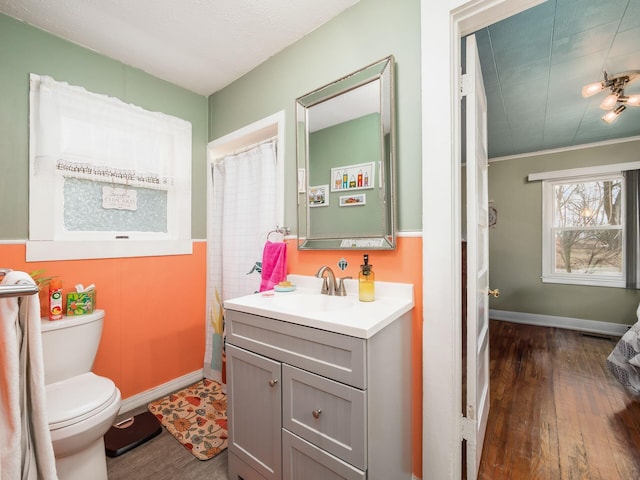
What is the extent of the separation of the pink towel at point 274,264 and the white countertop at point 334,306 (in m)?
0.07

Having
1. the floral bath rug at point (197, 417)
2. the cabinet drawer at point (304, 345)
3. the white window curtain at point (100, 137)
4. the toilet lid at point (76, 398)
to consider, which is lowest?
the floral bath rug at point (197, 417)

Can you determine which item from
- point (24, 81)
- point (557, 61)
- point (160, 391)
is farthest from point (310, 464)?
point (557, 61)

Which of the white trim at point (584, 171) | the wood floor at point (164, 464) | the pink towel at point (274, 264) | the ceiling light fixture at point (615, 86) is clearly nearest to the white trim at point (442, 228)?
the pink towel at point (274, 264)

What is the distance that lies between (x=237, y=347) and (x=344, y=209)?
881 mm

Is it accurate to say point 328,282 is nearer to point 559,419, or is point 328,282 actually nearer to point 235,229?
point 235,229

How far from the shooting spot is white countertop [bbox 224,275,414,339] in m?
1.02

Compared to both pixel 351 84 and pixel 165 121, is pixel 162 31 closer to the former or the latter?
pixel 165 121

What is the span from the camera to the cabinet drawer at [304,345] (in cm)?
98

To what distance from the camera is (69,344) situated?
155 centimetres

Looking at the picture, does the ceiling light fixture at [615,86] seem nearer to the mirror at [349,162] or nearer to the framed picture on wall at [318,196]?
the mirror at [349,162]

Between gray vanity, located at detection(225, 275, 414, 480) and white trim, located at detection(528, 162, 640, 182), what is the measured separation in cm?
381

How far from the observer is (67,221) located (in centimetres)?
177

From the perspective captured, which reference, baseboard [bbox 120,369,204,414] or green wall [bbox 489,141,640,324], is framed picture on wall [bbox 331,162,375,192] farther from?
green wall [bbox 489,141,640,324]

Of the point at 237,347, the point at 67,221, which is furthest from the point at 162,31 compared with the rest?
the point at 237,347
